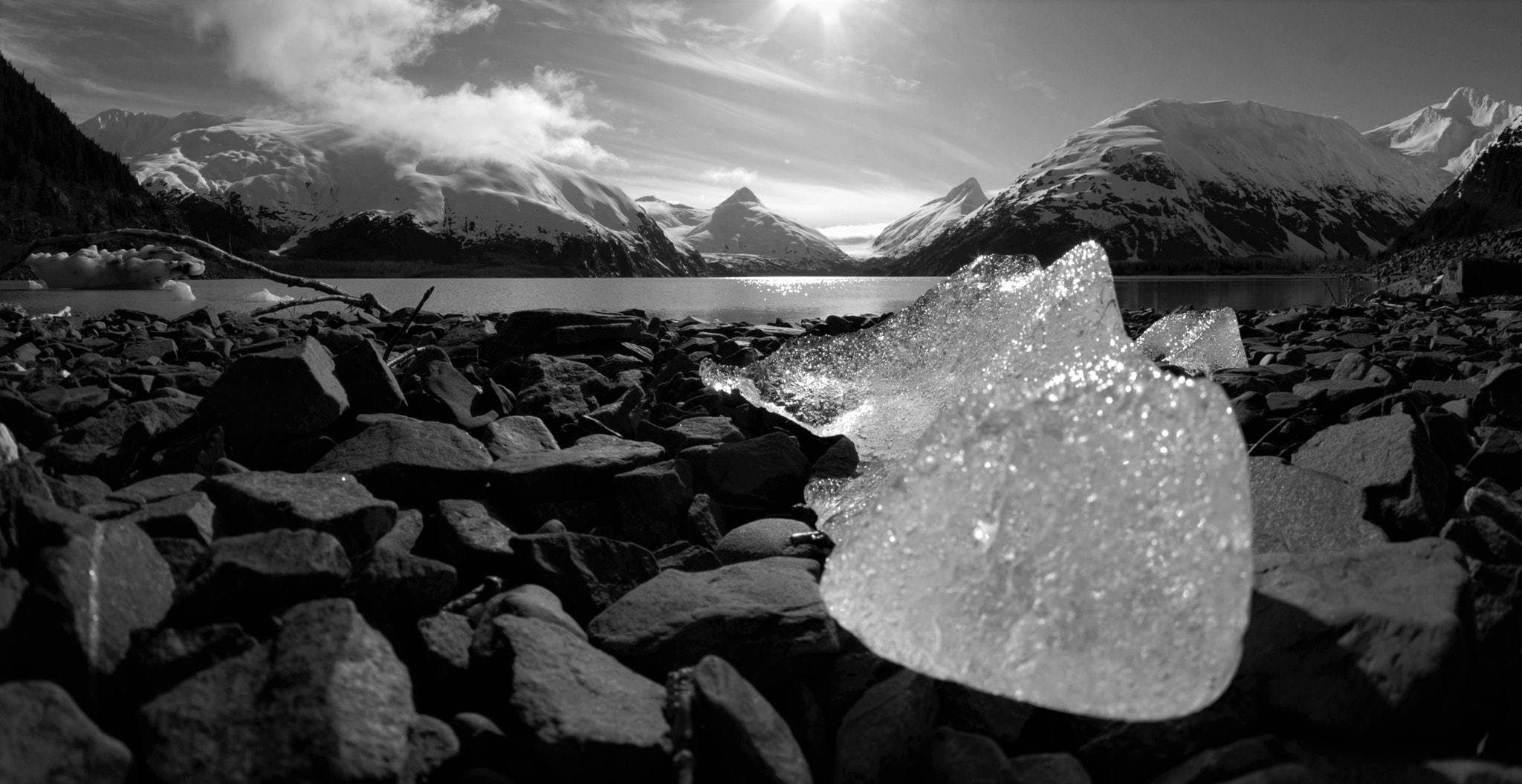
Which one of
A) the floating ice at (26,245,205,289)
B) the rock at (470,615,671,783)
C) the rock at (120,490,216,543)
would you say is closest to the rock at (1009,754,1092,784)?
the rock at (470,615,671,783)

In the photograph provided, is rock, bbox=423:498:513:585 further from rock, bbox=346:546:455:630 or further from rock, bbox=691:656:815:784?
rock, bbox=691:656:815:784

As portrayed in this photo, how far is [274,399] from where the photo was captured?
121 inches

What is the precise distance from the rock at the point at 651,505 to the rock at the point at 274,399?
50.1 inches

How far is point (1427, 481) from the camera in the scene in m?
2.74

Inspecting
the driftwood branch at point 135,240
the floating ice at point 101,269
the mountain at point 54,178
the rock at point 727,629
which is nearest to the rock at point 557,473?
the rock at point 727,629

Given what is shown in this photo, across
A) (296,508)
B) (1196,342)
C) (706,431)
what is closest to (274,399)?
(296,508)

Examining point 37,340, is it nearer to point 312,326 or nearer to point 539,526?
point 312,326

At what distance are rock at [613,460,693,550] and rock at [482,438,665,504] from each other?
7cm

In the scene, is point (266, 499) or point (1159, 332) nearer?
point (266, 499)

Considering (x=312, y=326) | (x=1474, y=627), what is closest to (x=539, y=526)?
(x=1474, y=627)

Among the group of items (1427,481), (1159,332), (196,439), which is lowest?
(196,439)

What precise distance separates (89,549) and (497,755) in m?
0.95

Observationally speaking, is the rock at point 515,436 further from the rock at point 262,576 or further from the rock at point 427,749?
the rock at point 427,749

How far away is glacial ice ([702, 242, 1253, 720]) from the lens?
1.45 m
